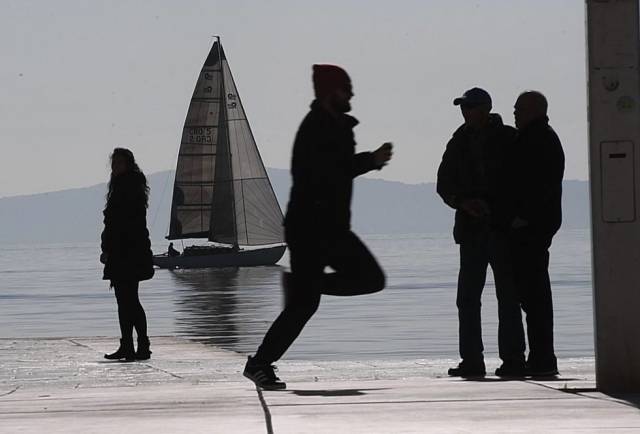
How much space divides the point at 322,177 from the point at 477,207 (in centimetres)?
144

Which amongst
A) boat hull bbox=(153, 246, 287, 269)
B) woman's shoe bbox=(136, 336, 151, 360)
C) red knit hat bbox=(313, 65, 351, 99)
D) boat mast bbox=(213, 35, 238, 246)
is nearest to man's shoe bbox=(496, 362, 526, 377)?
red knit hat bbox=(313, 65, 351, 99)

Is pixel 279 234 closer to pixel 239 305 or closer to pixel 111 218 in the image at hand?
pixel 239 305

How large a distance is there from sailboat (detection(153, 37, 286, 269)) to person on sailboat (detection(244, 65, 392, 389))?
62951mm

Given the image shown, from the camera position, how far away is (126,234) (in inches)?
491

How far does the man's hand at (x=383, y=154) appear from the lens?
777 centimetres

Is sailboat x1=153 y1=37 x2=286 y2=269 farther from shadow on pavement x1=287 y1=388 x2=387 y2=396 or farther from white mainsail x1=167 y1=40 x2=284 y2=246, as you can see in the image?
shadow on pavement x1=287 y1=388 x2=387 y2=396

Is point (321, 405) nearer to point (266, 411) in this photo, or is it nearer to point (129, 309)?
point (266, 411)

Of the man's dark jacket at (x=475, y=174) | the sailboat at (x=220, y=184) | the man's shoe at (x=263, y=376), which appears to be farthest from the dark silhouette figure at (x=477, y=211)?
the sailboat at (x=220, y=184)

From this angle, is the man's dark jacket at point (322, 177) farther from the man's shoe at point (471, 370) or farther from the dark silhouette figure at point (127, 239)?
the dark silhouette figure at point (127, 239)

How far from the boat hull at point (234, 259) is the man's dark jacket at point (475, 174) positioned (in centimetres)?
6724

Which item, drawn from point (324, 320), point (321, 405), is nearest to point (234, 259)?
point (324, 320)

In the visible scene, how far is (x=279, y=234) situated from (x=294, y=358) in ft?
211

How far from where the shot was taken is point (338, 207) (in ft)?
25.9

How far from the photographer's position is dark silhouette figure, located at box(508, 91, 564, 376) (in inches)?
355
